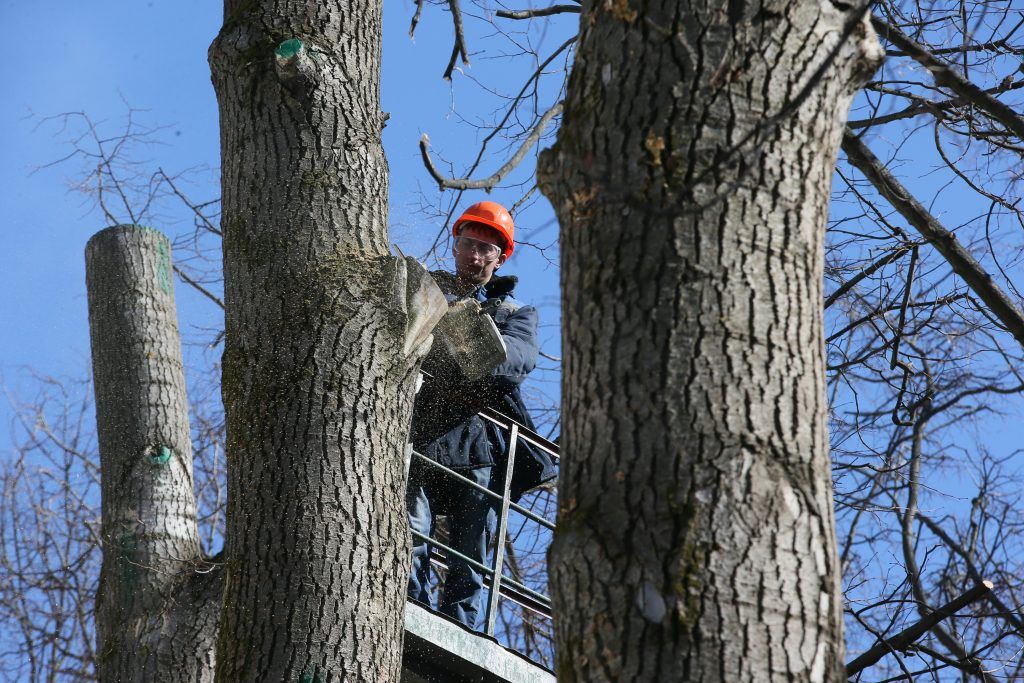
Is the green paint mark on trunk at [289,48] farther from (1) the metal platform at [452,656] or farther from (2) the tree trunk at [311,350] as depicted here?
(1) the metal platform at [452,656]

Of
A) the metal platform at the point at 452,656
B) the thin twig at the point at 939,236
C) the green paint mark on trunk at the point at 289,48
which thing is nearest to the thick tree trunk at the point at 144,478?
the metal platform at the point at 452,656

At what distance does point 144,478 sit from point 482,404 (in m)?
1.50

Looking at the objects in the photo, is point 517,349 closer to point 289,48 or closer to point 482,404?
point 482,404

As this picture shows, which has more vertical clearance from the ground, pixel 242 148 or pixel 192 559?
pixel 242 148

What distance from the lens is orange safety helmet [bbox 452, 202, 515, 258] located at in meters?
5.77

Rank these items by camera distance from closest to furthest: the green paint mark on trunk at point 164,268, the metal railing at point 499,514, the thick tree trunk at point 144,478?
the thick tree trunk at point 144,478
the metal railing at point 499,514
the green paint mark on trunk at point 164,268

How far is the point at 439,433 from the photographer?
201 inches

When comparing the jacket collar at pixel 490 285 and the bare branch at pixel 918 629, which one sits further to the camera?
the jacket collar at pixel 490 285

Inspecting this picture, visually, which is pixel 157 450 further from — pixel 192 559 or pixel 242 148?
pixel 242 148

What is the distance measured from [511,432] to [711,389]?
3384 millimetres

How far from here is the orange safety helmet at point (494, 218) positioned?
5766 mm

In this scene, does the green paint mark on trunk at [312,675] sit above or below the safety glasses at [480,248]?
below

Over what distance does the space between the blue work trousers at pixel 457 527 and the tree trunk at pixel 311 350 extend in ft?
4.71

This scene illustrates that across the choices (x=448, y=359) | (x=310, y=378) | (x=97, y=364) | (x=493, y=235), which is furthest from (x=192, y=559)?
(x=493, y=235)
